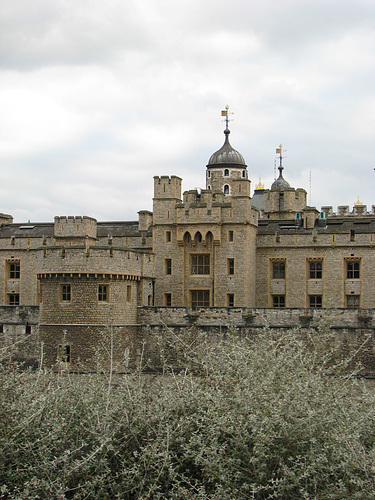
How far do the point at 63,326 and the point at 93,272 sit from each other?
2.82m

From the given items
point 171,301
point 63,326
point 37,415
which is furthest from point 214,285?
point 37,415

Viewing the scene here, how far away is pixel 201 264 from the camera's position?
131 feet

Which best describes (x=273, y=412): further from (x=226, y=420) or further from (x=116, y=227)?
(x=116, y=227)

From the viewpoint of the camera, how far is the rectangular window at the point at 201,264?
130 ft

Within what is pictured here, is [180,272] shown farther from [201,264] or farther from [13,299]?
[13,299]

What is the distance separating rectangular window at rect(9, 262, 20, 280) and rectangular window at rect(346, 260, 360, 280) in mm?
18878

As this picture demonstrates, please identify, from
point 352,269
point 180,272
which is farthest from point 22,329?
point 352,269

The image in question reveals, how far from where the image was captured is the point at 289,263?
131 feet

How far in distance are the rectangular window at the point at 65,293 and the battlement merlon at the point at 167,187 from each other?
29.0 feet

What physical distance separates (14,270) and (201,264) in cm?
1153

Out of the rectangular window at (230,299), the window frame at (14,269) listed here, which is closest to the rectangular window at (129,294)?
the rectangular window at (230,299)

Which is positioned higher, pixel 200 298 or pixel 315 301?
pixel 200 298

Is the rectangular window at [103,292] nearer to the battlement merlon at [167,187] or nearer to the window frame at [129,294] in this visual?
the window frame at [129,294]

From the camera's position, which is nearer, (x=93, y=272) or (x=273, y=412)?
(x=273, y=412)
